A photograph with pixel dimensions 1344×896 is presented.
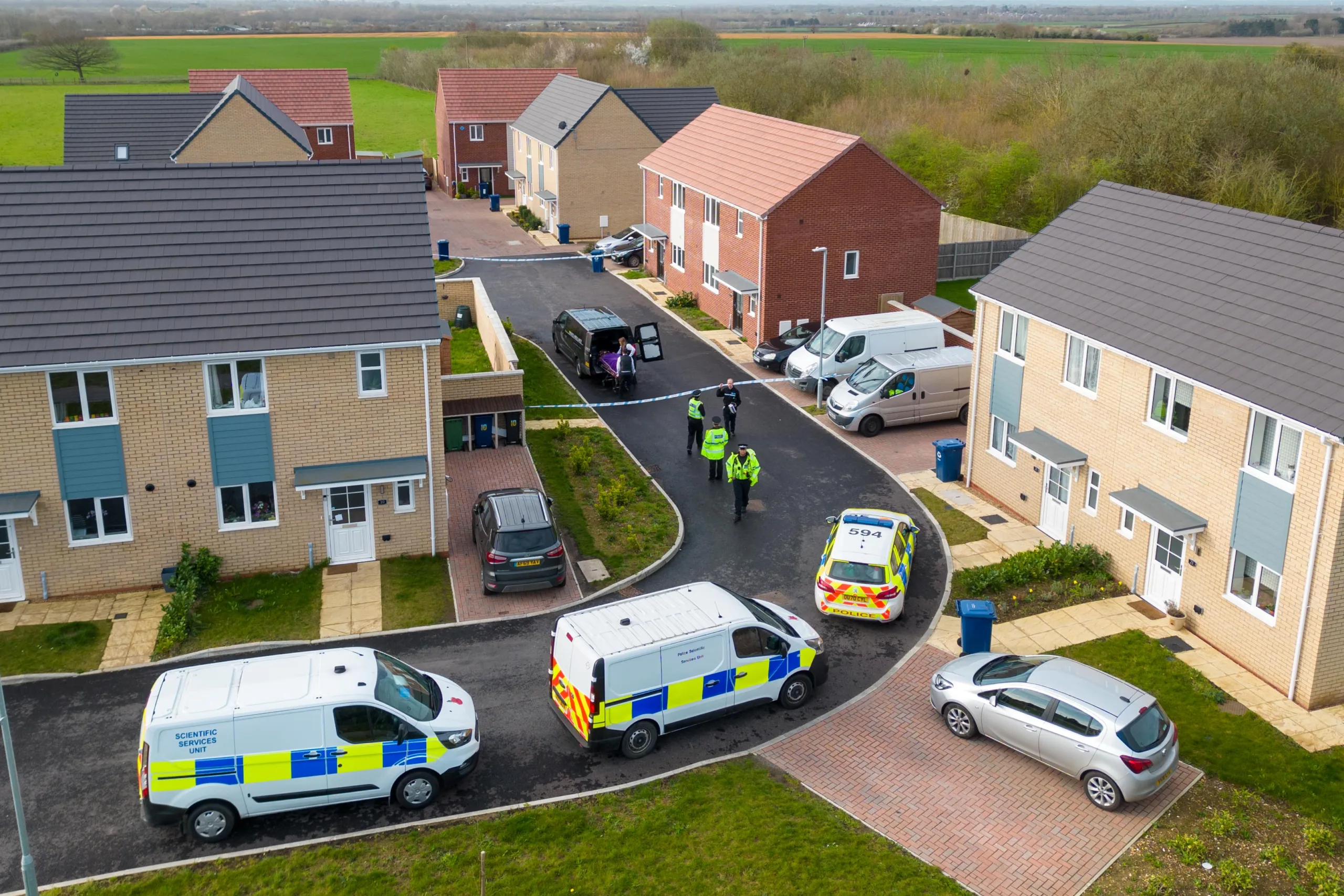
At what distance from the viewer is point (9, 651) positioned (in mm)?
19703

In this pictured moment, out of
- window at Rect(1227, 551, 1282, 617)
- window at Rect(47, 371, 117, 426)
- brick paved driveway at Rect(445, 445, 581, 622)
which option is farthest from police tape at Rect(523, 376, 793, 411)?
window at Rect(1227, 551, 1282, 617)

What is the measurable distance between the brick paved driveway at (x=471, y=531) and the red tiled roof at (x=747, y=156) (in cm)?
1341

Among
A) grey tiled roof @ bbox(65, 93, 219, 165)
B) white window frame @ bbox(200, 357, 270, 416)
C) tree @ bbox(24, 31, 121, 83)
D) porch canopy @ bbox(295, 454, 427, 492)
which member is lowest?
porch canopy @ bbox(295, 454, 427, 492)

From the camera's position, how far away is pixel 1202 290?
21.2 meters

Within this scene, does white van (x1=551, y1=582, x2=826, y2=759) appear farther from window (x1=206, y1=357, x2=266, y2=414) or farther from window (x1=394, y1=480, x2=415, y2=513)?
window (x1=206, y1=357, x2=266, y2=414)

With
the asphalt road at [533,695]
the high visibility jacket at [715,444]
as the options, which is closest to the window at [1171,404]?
the asphalt road at [533,695]

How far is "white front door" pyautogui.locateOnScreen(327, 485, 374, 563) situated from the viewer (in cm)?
2275

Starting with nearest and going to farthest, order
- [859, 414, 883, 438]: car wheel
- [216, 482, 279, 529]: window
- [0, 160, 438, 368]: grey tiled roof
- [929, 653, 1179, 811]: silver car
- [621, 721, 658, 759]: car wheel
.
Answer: [929, 653, 1179, 811]: silver car < [621, 721, 658, 759]: car wheel < [0, 160, 438, 368]: grey tiled roof < [216, 482, 279, 529]: window < [859, 414, 883, 438]: car wheel

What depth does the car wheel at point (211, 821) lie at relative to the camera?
48.9 feet

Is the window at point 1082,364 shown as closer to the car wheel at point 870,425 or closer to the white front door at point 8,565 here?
the car wheel at point 870,425

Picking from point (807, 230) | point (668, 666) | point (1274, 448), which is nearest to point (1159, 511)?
point (1274, 448)

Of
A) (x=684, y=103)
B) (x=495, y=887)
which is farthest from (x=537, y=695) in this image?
(x=684, y=103)

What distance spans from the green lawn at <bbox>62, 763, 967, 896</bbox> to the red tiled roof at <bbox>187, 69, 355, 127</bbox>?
57689mm

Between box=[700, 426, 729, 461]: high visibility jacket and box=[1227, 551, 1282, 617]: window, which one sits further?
box=[700, 426, 729, 461]: high visibility jacket
